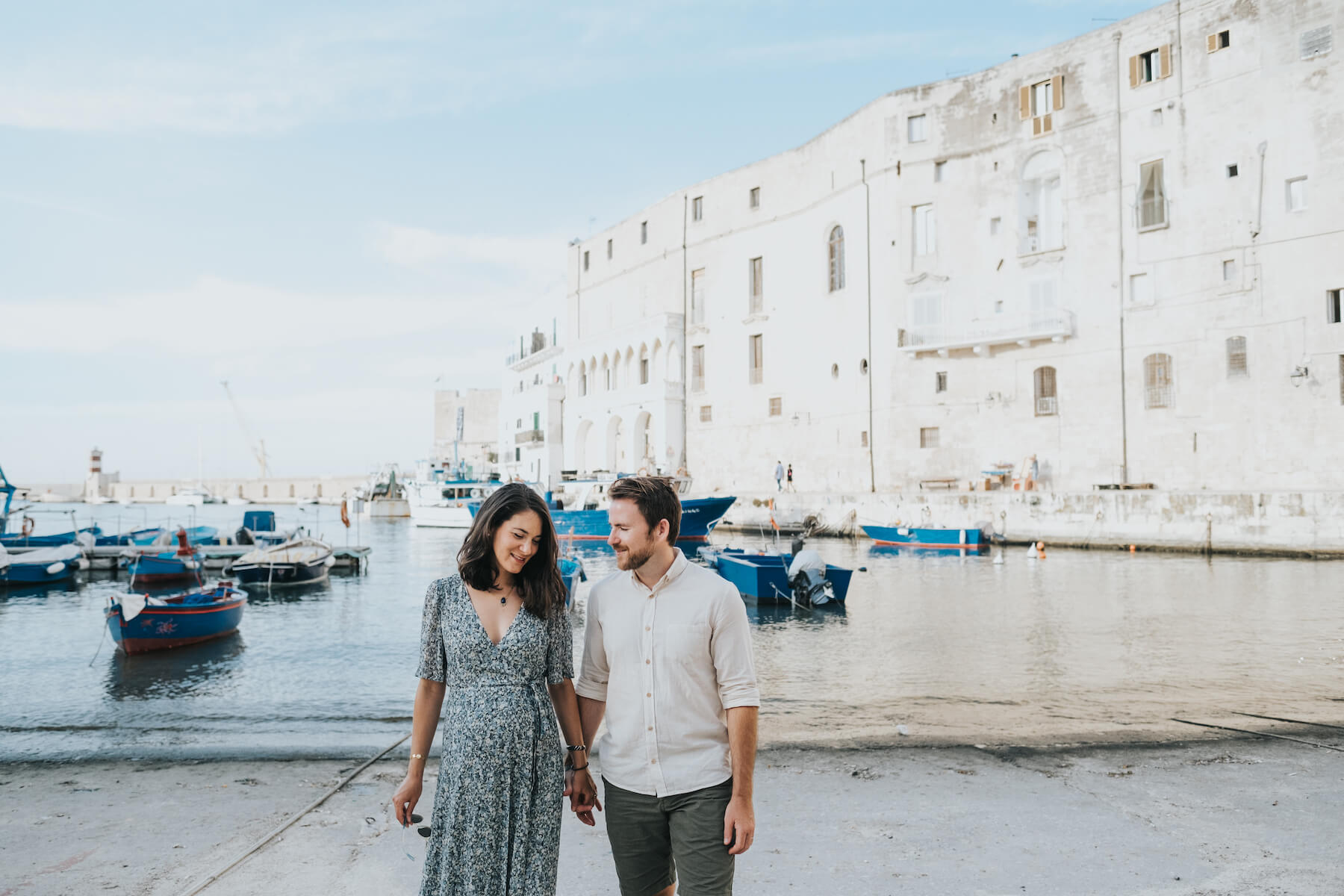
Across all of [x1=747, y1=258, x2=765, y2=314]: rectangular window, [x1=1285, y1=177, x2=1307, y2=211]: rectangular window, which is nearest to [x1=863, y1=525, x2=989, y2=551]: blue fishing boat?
[x1=1285, y1=177, x2=1307, y2=211]: rectangular window

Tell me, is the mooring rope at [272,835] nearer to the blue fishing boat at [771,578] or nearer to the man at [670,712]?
the man at [670,712]

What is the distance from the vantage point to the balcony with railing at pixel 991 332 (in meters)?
27.9

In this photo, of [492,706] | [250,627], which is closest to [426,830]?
[492,706]

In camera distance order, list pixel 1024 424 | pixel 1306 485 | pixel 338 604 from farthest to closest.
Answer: pixel 1024 424, pixel 1306 485, pixel 338 604

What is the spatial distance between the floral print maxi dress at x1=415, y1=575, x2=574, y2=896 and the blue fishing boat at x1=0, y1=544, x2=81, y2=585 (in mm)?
22970

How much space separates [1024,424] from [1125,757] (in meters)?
25.1

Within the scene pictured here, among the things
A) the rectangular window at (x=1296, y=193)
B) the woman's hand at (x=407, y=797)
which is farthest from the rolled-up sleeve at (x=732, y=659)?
the rectangular window at (x=1296, y=193)

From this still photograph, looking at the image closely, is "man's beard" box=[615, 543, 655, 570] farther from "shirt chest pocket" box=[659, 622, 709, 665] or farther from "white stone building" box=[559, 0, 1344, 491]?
"white stone building" box=[559, 0, 1344, 491]

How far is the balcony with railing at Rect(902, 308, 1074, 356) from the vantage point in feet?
91.5

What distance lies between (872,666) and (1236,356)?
1994 centimetres

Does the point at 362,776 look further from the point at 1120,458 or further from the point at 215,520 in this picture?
the point at 215,520

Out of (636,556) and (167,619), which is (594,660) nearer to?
(636,556)

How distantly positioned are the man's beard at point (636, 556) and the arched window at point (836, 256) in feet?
109

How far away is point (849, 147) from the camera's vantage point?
33719 mm
